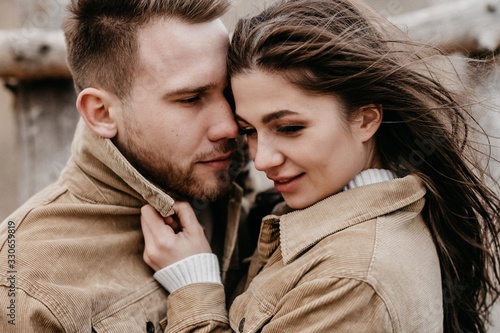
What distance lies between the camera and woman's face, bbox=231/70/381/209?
6.89 ft

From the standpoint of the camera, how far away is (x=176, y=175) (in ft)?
8.27

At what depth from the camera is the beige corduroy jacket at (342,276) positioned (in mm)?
1828

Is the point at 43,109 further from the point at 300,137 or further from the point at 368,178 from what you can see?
the point at 368,178

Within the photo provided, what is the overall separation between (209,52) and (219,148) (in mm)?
393

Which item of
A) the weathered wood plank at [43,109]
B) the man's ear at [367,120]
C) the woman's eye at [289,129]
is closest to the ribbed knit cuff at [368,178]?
the man's ear at [367,120]

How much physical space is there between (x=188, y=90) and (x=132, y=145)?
35cm

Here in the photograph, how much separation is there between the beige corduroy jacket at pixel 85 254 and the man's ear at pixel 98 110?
0.22 feet

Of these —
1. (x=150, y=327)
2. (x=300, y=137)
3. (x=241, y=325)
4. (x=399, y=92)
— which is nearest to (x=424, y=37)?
(x=399, y=92)

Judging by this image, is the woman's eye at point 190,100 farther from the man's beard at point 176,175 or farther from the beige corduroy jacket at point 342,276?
the beige corduroy jacket at point 342,276

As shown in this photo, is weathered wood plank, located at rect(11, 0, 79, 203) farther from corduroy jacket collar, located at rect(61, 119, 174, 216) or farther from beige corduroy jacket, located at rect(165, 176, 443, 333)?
beige corduroy jacket, located at rect(165, 176, 443, 333)

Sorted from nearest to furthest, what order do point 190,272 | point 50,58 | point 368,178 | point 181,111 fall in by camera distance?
point 368,178, point 190,272, point 181,111, point 50,58

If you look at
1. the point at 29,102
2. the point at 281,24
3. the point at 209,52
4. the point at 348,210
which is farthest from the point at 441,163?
the point at 29,102

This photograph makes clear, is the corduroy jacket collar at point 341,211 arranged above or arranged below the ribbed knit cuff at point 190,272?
above

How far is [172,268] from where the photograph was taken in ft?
7.66
